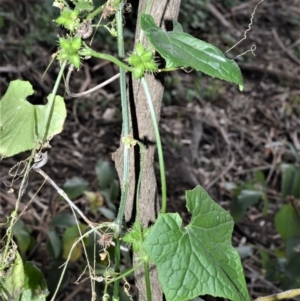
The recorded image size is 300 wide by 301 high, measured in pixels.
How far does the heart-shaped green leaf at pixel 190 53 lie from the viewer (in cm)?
53

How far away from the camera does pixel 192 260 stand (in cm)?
56

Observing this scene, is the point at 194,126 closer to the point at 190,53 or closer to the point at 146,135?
the point at 146,135

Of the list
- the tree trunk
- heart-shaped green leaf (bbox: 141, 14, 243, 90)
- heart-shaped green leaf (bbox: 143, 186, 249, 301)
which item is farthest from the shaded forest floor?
heart-shaped green leaf (bbox: 141, 14, 243, 90)

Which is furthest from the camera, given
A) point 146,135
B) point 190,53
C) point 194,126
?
point 194,126

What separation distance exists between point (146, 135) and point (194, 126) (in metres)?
1.68

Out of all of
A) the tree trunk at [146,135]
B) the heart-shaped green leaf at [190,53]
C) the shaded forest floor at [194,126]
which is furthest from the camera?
the shaded forest floor at [194,126]

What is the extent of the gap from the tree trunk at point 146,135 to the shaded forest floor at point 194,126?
87cm

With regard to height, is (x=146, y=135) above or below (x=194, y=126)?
above

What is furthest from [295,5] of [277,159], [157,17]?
[157,17]

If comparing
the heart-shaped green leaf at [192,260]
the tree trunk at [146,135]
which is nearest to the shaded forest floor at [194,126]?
the tree trunk at [146,135]

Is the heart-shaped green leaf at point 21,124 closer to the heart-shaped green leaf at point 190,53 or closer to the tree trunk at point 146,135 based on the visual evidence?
the tree trunk at point 146,135

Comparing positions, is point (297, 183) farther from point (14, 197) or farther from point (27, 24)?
point (27, 24)

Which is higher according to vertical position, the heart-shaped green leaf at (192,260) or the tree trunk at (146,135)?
the tree trunk at (146,135)

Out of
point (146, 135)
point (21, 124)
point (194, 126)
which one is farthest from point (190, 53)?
point (194, 126)
